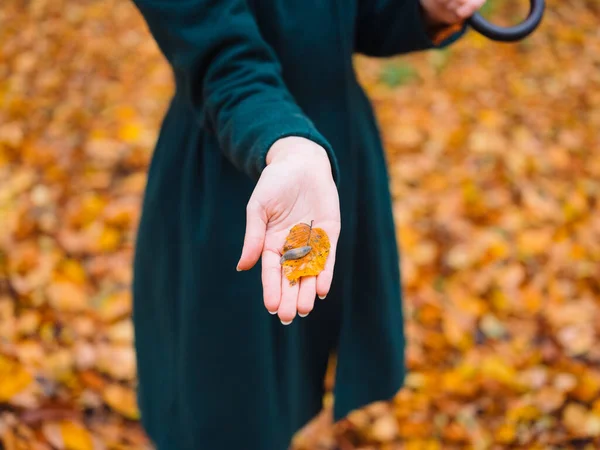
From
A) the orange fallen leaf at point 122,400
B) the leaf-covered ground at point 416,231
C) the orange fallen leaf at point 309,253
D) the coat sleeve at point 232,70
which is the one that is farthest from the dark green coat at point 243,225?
the leaf-covered ground at point 416,231

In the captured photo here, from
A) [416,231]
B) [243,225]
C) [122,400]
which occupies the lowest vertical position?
[416,231]

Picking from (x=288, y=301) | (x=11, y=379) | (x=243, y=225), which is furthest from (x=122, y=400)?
(x=288, y=301)

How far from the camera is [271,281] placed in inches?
32.1

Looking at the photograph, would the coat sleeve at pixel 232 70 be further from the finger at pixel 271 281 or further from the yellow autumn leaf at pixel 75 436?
the yellow autumn leaf at pixel 75 436

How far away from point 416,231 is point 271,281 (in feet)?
5.95

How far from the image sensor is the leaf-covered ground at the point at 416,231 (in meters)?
1.94

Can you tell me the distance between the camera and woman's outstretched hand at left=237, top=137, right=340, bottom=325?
813mm

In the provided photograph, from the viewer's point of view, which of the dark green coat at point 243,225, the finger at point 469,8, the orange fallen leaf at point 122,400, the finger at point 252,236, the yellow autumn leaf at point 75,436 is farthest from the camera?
the orange fallen leaf at point 122,400

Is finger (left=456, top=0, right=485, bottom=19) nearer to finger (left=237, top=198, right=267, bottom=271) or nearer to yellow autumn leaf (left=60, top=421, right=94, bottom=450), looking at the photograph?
finger (left=237, top=198, right=267, bottom=271)

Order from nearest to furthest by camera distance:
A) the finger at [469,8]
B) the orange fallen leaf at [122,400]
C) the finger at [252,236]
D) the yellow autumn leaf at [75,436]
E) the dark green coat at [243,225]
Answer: the finger at [252,236] → the dark green coat at [243,225] → the finger at [469,8] → the yellow autumn leaf at [75,436] → the orange fallen leaf at [122,400]

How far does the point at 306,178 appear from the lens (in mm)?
858

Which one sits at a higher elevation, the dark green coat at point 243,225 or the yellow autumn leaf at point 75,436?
the dark green coat at point 243,225

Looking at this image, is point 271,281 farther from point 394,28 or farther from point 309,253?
point 394,28

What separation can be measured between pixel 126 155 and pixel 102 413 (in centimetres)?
136
